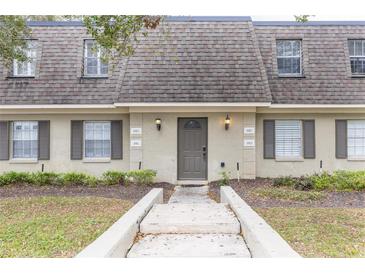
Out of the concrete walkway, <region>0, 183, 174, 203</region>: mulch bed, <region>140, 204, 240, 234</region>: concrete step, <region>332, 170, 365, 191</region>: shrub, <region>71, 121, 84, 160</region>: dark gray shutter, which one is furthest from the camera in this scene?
<region>71, 121, 84, 160</region>: dark gray shutter

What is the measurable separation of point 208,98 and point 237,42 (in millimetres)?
2633

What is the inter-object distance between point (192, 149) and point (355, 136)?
234 inches

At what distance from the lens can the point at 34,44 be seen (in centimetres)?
1539

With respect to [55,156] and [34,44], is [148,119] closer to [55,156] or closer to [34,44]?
[55,156]

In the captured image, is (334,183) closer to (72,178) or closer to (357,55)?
(357,55)

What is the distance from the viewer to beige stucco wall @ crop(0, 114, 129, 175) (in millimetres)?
14734

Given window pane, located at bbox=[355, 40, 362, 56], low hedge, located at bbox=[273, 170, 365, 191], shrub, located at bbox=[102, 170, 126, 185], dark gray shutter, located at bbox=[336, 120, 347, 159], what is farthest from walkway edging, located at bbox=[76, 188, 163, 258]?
window pane, located at bbox=[355, 40, 362, 56]

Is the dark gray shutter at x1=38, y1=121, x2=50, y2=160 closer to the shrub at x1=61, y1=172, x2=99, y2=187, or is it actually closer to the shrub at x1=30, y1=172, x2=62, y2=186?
the shrub at x1=30, y1=172, x2=62, y2=186

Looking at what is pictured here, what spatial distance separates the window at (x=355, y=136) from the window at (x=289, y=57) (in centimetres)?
268

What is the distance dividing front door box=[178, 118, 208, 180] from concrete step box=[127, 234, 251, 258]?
7.77 meters

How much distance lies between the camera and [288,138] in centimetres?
1482

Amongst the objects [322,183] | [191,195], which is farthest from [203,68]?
[322,183]

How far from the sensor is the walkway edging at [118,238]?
4.49 m

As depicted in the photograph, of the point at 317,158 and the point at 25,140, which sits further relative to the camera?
the point at 25,140
